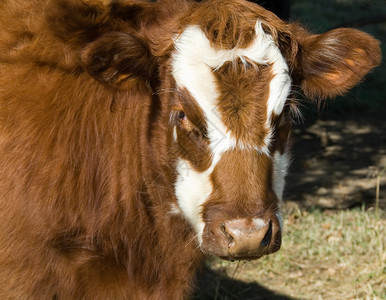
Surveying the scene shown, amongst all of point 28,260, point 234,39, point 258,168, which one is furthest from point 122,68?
point 28,260

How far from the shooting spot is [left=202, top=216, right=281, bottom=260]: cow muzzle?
3.18m

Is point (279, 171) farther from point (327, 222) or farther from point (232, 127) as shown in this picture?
point (327, 222)

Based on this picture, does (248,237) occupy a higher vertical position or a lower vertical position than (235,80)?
lower

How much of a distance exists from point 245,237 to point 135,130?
37.0 inches

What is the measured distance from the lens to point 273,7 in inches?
259

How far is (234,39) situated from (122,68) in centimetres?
60

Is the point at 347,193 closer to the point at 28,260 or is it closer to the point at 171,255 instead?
the point at 171,255

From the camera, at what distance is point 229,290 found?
561cm

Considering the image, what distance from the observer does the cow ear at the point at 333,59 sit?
3.84m

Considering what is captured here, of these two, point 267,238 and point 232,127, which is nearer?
point 267,238

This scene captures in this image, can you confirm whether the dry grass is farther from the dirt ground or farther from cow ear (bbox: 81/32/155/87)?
cow ear (bbox: 81/32/155/87)

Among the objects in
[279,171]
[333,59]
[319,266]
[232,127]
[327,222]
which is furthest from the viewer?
[327,222]

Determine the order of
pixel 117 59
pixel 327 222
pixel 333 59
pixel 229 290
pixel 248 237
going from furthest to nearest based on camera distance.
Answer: pixel 327 222 < pixel 229 290 < pixel 333 59 < pixel 117 59 < pixel 248 237

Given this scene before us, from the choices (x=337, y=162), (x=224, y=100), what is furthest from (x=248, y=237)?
(x=337, y=162)
